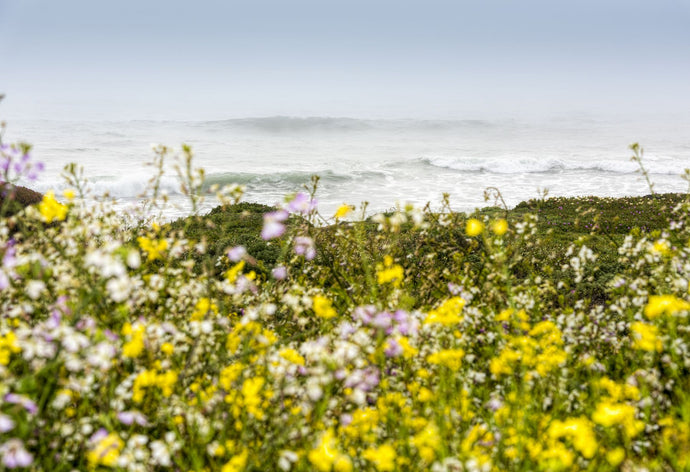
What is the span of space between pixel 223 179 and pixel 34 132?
133 ft

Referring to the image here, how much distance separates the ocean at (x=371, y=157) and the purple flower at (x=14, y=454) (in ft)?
29.2

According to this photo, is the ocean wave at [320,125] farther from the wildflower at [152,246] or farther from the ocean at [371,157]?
the wildflower at [152,246]

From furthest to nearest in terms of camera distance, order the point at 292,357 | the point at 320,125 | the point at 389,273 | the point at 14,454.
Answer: the point at 320,125, the point at 389,273, the point at 292,357, the point at 14,454

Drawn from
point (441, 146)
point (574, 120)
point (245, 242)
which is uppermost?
point (574, 120)

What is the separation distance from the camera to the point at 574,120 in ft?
339

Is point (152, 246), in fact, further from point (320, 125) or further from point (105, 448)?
point (320, 125)

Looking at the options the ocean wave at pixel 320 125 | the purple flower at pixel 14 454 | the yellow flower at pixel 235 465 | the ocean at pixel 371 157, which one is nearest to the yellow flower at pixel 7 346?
the purple flower at pixel 14 454

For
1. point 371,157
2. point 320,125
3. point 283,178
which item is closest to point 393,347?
point 283,178

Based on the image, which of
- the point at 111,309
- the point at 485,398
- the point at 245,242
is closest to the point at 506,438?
the point at 485,398

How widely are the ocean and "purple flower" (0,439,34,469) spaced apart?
891 cm

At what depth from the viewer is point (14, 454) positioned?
1613mm

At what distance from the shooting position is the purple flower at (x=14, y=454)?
1500mm

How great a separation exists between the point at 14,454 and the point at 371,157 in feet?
158

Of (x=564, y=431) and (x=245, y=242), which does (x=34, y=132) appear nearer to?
(x=245, y=242)
